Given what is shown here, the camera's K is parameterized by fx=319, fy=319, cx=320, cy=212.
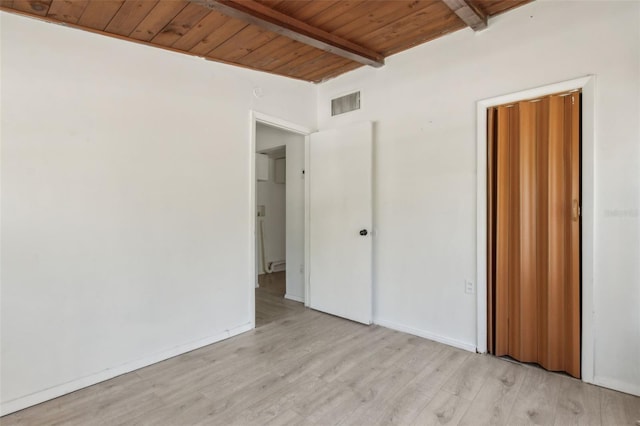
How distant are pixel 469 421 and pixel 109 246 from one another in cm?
253

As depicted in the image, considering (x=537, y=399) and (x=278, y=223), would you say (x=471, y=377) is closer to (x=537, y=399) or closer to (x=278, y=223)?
(x=537, y=399)

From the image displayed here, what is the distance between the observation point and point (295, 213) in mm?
4188

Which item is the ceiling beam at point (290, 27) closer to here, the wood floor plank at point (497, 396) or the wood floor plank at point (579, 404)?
the wood floor plank at point (497, 396)

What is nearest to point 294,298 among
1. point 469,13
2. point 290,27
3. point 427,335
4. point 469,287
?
point 427,335

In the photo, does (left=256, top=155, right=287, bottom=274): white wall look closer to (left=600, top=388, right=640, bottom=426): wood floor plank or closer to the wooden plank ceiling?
the wooden plank ceiling

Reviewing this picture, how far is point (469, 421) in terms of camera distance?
1.77 metres

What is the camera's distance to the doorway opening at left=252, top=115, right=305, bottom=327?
12.9 feet

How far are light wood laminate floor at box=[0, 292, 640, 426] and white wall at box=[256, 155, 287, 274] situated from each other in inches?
119

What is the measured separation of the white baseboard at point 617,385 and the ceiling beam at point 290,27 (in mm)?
3015

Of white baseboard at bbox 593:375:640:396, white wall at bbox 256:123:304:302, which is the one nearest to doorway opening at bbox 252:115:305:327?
white wall at bbox 256:123:304:302

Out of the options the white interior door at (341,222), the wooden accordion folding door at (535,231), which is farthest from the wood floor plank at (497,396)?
the white interior door at (341,222)

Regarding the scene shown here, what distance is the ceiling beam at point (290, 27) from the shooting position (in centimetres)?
205

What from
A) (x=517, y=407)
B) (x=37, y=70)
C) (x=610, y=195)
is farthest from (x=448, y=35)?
(x=37, y=70)

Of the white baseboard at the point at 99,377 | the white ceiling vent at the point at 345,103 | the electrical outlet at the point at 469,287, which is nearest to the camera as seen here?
the white baseboard at the point at 99,377
